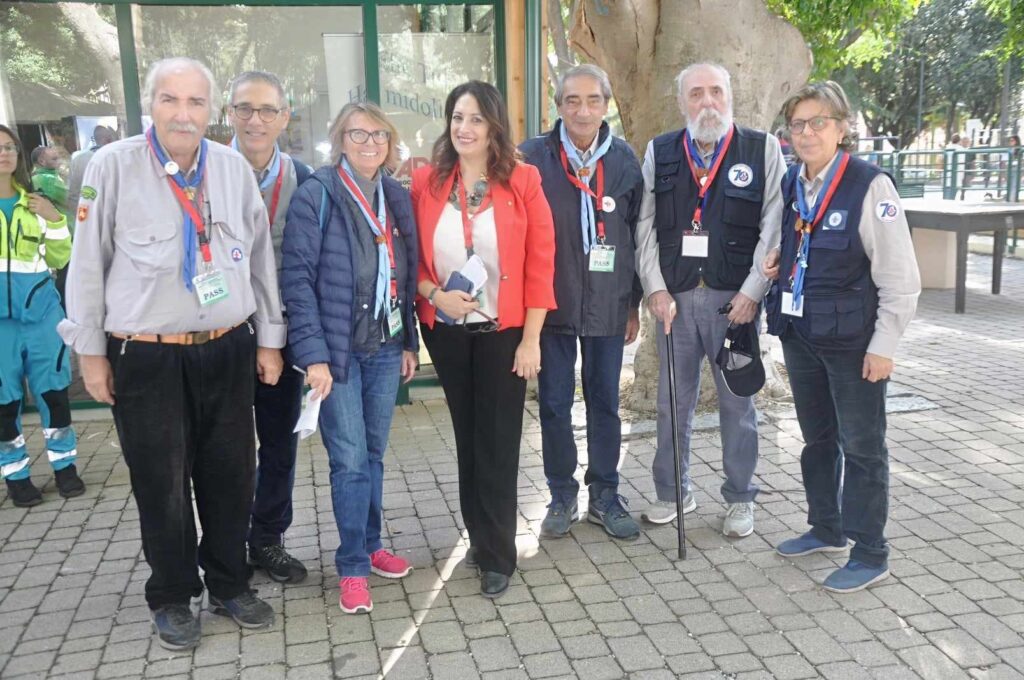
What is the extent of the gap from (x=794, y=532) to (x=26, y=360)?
4.28 m

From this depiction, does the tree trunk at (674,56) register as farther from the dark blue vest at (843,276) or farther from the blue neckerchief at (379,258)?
the blue neckerchief at (379,258)

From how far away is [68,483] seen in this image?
5.12 meters

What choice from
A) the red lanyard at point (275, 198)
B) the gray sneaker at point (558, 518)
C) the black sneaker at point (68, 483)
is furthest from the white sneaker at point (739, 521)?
the black sneaker at point (68, 483)

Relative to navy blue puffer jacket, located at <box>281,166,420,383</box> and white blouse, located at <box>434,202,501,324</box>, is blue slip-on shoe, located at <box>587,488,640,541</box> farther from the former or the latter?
navy blue puffer jacket, located at <box>281,166,420,383</box>

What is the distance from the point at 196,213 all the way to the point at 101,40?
3807mm

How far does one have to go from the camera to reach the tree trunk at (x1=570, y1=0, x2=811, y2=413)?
5973 mm

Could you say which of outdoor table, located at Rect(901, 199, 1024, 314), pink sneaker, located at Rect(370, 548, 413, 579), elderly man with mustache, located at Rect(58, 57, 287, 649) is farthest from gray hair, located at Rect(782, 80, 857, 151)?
outdoor table, located at Rect(901, 199, 1024, 314)

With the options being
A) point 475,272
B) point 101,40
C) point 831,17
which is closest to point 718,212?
point 475,272

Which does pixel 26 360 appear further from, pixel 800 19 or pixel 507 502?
pixel 800 19

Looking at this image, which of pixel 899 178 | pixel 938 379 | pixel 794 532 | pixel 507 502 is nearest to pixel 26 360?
pixel 507 502

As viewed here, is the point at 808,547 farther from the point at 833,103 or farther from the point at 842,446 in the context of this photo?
the point at 833,103

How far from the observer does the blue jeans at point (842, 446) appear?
3.70 metres

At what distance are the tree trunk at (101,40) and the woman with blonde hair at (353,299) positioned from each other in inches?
137

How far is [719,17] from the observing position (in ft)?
19.5
